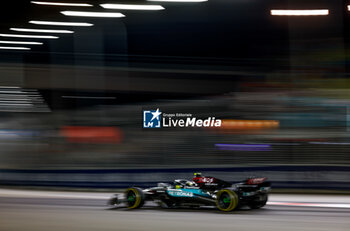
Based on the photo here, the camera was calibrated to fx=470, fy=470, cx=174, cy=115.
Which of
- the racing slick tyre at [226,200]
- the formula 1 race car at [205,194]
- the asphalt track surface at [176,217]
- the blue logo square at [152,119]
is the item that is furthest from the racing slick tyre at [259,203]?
the blue logo square at [152,119]

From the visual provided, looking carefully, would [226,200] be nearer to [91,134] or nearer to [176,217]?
[176,217]

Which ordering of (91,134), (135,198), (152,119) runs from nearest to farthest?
(135,198)
(152,119)
(91,134)

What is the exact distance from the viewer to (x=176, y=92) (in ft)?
67.7

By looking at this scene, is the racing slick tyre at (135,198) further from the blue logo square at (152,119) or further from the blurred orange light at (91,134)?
the blurred orange light at (91,134)

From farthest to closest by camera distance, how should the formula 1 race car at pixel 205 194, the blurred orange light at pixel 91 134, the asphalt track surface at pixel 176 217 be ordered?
the blurred orange light at pixel 91 134, the formula 1 race car at pixel 205 194, the asphalt track surface at pixel 176 217

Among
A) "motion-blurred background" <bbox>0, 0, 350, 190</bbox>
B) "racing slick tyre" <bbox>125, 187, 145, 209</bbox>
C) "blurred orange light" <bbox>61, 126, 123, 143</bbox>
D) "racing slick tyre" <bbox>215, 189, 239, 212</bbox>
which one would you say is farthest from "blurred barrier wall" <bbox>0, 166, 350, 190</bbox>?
"racing slick tyre" <bbox>215, 189, 239, 212</bbox>

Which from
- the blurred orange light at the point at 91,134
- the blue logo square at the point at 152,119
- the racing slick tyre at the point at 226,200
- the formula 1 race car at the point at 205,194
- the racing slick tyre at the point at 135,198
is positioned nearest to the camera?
the racing slick tyre at the point at 226,200

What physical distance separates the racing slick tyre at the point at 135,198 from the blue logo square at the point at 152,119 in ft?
21.7

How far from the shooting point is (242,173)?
615 inches

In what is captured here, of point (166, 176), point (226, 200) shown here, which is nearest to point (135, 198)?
point (226, 200)

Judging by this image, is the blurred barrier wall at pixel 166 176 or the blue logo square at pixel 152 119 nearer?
the blurred barrier wall at pixel 166 176

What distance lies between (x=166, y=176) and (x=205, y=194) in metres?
6.35

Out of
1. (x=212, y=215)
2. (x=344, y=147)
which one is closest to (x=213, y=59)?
(x=344, y=147)

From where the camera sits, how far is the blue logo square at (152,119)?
704 inches
